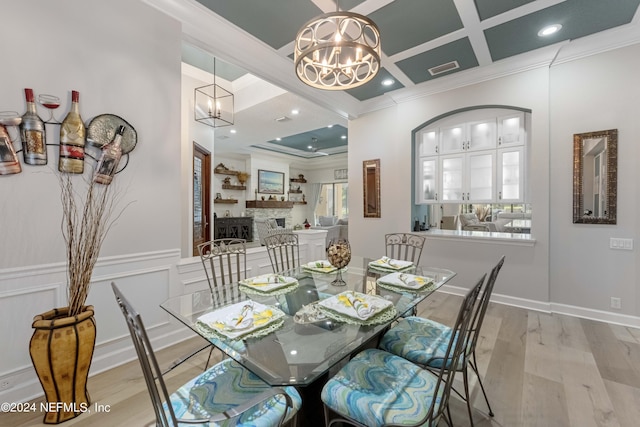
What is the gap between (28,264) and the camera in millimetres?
1809

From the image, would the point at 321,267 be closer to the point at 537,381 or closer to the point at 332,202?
the point at 537,381

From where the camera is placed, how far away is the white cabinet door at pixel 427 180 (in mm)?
4273

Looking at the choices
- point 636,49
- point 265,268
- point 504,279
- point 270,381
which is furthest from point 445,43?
point 270,381

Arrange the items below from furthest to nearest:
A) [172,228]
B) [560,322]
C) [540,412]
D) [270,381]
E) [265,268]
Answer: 1. [265,268]
2. [560,322]
3. [172,228]
4. [540,412]
5. [270,381]

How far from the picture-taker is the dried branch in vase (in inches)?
69.9

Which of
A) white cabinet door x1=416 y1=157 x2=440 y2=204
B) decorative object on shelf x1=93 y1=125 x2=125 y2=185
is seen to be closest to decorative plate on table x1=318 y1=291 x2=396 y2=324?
decorative object on shelf x1=93 y1=125 x2=125 y2=185

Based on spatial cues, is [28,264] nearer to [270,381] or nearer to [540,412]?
[270,381]

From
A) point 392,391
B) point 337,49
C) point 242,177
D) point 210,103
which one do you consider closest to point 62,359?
point 392,391

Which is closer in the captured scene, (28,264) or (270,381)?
(270,381)

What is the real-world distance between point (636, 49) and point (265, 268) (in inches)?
180

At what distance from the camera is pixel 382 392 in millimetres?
1240

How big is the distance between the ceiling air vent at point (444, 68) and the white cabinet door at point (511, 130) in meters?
0.92

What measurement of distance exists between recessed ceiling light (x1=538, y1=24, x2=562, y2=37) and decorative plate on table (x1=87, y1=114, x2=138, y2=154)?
158 inches

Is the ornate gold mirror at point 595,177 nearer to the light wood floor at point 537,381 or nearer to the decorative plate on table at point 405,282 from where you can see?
the light wood floor at point 537,381
